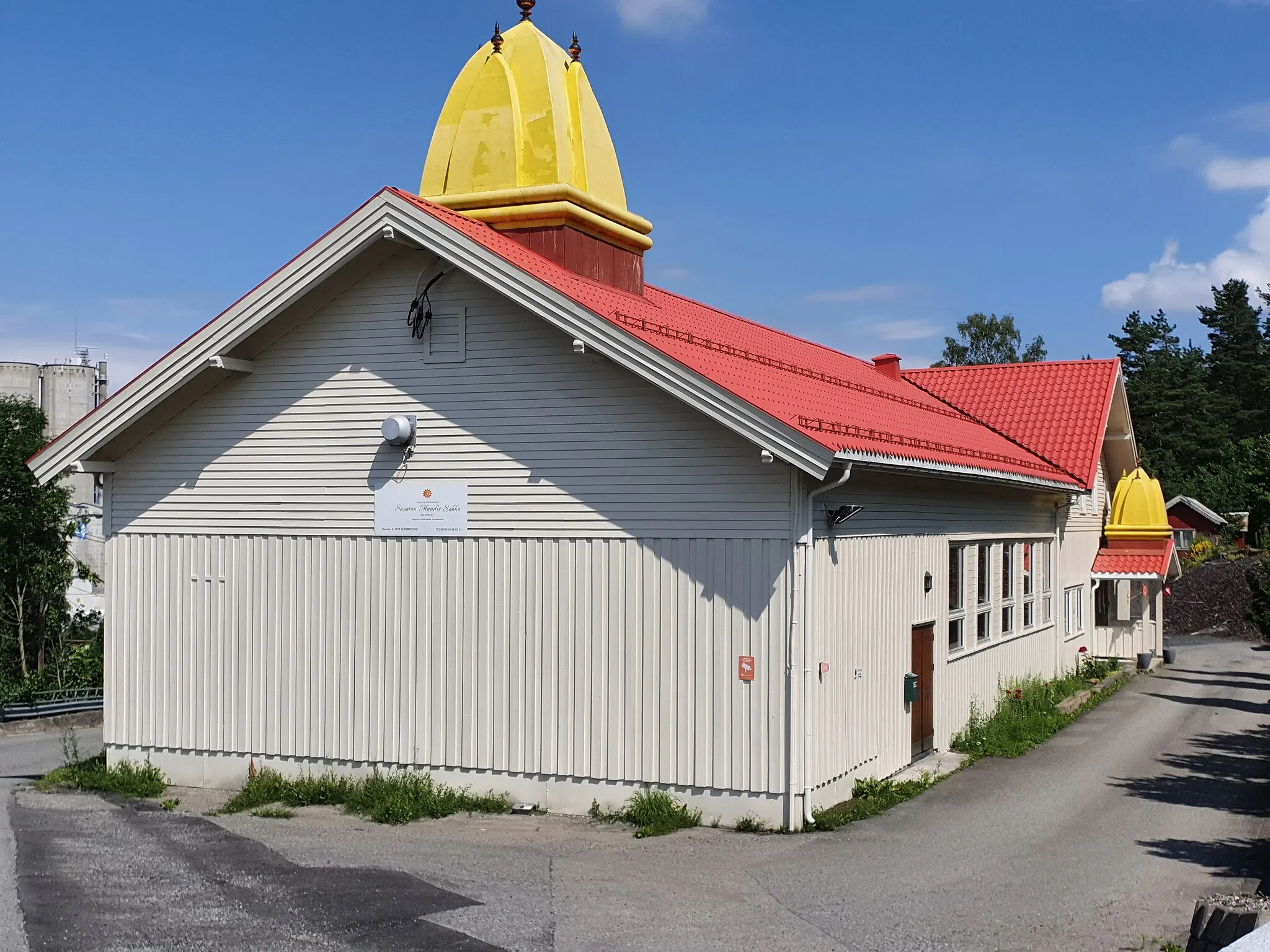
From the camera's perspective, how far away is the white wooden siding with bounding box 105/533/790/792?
12.0 metres

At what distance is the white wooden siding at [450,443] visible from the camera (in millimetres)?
12180

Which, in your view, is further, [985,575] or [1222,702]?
[1222,702]

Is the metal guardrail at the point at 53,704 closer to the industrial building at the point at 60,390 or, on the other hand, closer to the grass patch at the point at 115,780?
the grass patch at the point at 115,780

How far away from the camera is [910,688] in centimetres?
1462

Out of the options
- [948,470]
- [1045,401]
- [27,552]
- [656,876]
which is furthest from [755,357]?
[27,552]

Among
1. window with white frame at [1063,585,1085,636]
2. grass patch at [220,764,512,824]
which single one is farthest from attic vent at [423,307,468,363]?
window with white frame at [1063,585,1085,636]

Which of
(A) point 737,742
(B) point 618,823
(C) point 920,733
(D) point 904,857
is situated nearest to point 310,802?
(B) point 618,823

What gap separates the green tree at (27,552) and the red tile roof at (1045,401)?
18.0m

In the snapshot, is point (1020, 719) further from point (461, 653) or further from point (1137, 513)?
point (1137, 513)

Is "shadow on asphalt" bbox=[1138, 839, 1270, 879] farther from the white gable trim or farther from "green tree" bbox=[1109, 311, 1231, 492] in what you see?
"green tree" bbox=[1109, 311, 1231, 492]

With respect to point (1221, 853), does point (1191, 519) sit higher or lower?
higher

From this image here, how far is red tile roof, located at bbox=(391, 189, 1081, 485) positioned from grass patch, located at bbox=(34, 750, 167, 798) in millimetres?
7140

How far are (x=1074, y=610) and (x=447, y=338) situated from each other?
15.6 meters

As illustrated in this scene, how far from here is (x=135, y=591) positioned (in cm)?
1463
